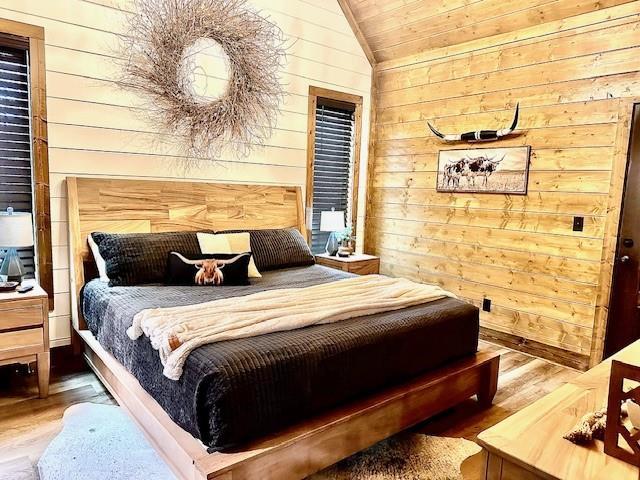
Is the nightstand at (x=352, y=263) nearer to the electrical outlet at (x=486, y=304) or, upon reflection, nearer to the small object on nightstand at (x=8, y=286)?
the electrical outlet at (x=486, y=304)

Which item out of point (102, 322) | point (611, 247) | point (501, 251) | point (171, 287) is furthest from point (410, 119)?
point (102, 322)

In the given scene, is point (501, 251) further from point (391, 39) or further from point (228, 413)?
point (228, 413)

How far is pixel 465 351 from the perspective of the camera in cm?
268

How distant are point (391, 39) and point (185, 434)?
407cm

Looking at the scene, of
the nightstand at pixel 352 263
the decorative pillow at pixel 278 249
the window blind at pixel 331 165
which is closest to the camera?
the decorative pillow at pixel 278 249

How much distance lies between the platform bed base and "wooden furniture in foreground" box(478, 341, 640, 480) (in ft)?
2.60

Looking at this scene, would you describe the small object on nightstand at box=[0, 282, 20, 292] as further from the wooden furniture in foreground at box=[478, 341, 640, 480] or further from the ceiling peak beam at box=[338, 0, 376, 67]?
the ceiling peak beam at box=[338, 0, 376, 67]

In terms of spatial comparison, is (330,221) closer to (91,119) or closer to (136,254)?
(136,254)

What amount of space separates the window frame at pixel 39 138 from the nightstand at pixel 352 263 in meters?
2.27

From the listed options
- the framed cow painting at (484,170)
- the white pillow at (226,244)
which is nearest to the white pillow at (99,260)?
the white pillow at (226,244)

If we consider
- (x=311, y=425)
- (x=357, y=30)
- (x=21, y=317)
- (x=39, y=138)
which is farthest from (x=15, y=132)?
(x=357, y=30)

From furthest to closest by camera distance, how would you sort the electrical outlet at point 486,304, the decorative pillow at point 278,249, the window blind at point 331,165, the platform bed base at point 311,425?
the window blind at point 331,165 < the electrical outlet at point 486,304 < the decorative pillow at point 278,249 < the platform bed base at point 311,425

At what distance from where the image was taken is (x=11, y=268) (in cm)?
271

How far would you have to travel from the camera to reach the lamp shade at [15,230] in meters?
2.55
